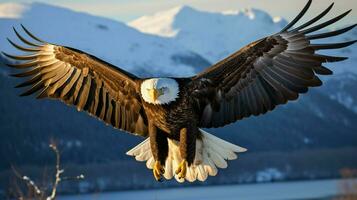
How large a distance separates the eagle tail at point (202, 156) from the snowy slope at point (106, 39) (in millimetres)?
75298

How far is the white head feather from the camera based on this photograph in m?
7.34

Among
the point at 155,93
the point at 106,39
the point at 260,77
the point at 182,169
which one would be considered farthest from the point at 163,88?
the point at 106,39

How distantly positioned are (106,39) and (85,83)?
91462mm

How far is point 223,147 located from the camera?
8.12 metres

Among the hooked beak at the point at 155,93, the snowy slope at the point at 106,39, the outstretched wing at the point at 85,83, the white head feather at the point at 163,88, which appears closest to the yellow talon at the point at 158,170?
the outstretched wing at the point at 85,83

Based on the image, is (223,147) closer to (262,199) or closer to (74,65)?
(74,65)

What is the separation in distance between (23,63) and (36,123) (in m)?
61.8

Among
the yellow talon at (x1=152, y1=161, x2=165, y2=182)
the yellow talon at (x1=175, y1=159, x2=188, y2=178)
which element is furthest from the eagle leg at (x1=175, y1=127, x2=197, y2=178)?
the yellow talon at (x1=152, y1=161, x2=165, y2=182)

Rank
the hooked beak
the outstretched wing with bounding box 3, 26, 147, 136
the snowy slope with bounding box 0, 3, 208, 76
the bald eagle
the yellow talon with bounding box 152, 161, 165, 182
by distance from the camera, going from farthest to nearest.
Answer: the snowy slope with bounding box 0, 3, 208, 76 → the outstretched wing with bounding box 3, 26, 147, 136 → the yellow talon with bounding box 152, 161, 165, 182 → the bald eagle → the hooked beak

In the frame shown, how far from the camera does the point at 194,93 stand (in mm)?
7648

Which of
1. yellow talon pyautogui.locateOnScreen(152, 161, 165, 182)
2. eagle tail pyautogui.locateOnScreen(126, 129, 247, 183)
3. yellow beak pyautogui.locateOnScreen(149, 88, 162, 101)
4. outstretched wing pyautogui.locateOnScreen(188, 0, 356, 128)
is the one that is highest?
outstretched wing pyautogui.locateOnScreen(188, 0, 356, 128)

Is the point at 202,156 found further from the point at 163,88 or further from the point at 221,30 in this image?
the point at 221,30

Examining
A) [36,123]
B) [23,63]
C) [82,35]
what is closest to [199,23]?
[82,35]

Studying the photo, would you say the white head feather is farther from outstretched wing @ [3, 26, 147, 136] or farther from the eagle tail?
the eagle tail
